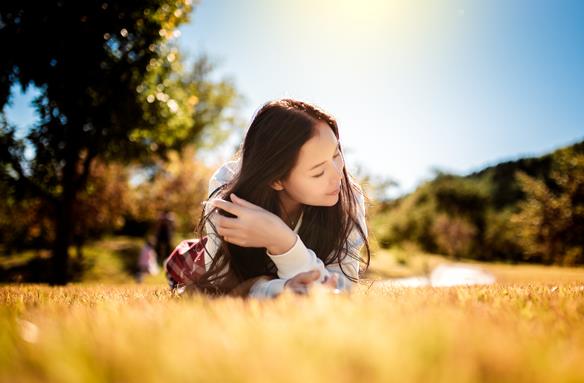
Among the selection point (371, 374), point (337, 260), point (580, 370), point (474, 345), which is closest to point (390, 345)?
point (371, 374)

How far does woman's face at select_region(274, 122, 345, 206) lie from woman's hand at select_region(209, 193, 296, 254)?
61cm

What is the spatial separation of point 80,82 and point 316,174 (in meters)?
8.37

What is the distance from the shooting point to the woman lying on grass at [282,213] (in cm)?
211

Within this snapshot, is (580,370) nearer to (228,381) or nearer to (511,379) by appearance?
(511,379)

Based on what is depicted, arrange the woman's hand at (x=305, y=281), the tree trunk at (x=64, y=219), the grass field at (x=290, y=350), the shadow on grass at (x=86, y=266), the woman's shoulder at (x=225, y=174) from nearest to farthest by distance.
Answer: the grass field at (x=290, y=350) < the woman's hand at (x=305, y=281) < the woman's shoulder at (x=225, y=174) < the tree trunk at (x=64, y=219) < the shadow on grass at (x=86, y=266)

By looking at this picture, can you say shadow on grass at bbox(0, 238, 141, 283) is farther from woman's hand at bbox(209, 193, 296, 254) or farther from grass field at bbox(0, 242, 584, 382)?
Answer: grass field at bbox(0, 242, 584, 382)

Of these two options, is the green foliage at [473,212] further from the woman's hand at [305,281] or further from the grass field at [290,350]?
the grass field at [290,350]

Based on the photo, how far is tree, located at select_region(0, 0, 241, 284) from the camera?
25.5ft

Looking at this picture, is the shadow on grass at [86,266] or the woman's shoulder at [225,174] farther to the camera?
the shadow on grass at [86,266]

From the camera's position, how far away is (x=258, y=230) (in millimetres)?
2094

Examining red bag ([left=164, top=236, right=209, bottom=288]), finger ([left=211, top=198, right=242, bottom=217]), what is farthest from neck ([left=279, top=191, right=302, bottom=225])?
finger ([left=211, top=198, right=242, bottom=217])

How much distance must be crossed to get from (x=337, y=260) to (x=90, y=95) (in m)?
8.60

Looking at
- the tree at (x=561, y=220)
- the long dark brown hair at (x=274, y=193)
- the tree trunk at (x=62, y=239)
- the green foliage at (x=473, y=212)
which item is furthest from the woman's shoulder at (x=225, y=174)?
the tree at (x=561, y=220)

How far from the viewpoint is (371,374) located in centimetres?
65
